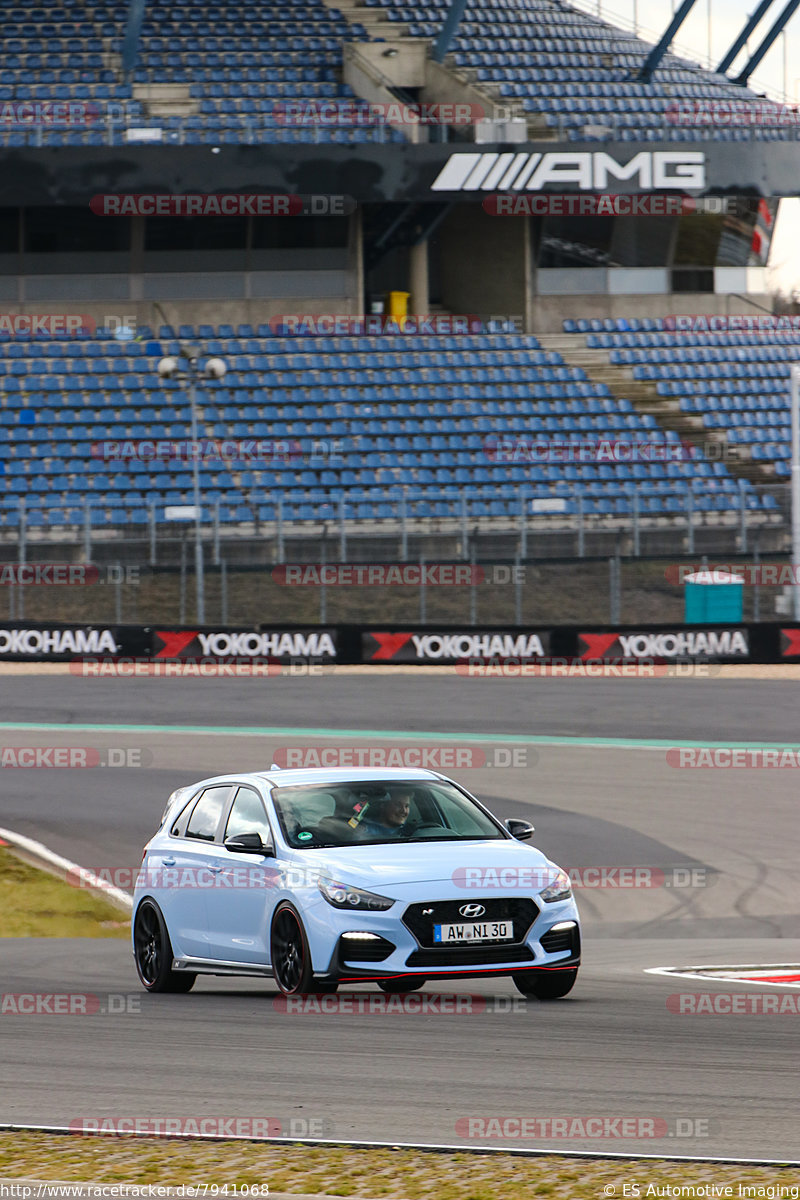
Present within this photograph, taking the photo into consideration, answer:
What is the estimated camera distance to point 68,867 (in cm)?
1570

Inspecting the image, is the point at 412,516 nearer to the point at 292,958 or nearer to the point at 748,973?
the point at 748,973

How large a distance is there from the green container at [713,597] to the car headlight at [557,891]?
2086cm

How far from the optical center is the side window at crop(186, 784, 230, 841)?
959 centimetres

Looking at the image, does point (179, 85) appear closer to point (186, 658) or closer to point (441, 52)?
point (441, 52)

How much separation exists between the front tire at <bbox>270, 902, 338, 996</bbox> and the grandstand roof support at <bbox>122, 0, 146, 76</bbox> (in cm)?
3368

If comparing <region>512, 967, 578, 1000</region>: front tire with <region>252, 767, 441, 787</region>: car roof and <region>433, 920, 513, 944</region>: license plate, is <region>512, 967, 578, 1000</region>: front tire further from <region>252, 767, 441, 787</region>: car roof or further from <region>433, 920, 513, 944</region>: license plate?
<region>252, 767, 441, 787</region>: car roof

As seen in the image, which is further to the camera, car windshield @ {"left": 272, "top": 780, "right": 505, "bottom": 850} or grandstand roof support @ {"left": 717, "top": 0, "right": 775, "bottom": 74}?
grandstand roof support @ {"left": 717, "top": 0, "right": 775, "bottom": 74}

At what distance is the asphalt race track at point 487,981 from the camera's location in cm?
604

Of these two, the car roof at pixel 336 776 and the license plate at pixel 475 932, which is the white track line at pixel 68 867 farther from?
the license plate at pixel 475 932

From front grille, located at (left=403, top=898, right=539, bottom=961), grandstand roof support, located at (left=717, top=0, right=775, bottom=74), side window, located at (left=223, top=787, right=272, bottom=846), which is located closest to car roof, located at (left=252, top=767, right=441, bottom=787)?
side window, located at (left=223, top=787, right=272, bottom=846)

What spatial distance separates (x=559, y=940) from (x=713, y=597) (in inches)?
840

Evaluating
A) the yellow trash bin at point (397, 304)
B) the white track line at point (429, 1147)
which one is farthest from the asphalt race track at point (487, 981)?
the yellow trash bin at point (397, 304)

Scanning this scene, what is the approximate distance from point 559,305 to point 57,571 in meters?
17.8

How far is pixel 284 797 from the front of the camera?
9.19 metres
